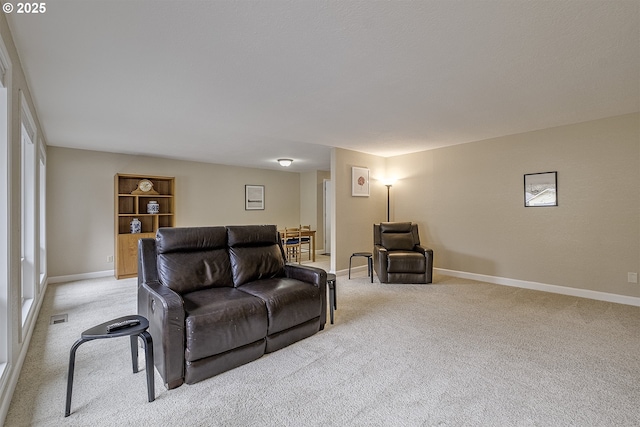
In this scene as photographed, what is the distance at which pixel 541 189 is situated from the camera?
14.2 ft

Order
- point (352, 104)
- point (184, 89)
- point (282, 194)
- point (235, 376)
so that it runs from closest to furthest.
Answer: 1. point (235, 376)
2. point (184, 89)
3. point (352, 104)
4. point (282, 194)

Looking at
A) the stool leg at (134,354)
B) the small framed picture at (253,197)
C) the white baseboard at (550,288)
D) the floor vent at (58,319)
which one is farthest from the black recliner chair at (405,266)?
the floor vent at (58,319)

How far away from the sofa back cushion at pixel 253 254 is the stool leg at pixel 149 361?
3.35 feet

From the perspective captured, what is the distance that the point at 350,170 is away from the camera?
18.3 feet

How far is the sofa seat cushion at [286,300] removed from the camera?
2438 millimetres

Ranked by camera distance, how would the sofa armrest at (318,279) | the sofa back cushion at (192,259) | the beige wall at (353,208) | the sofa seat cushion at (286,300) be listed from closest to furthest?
1. the sofa seat cushion at (286,300)
2. the sofa back cushion at (192,259)
3. the sofa armrest at (318,279)
4. the beige wall at (353,208)

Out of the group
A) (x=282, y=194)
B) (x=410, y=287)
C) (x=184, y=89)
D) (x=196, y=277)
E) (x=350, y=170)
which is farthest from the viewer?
(x=282, y=194)

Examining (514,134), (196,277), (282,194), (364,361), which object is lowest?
(364,361)

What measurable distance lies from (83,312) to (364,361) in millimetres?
3263

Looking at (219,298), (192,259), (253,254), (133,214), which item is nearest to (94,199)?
(133,214)

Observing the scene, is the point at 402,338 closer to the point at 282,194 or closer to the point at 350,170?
the point at 350,170

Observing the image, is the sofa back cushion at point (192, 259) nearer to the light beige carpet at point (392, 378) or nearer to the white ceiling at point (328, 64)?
the light beige carpet at point (392, 378)

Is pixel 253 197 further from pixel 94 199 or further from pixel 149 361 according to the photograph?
pixel 149 361

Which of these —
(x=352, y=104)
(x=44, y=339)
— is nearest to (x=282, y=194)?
(x=352, y=104)
